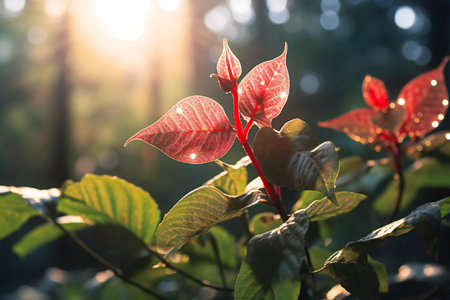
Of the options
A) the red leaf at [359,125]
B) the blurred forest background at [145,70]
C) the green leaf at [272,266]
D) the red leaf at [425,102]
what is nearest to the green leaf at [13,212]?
the green leaf at [272,266]

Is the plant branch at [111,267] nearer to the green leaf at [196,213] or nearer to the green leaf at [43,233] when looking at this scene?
the green leaf at [43,233]

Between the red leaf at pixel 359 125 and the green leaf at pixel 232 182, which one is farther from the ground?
the red leaf at pixel 359 125

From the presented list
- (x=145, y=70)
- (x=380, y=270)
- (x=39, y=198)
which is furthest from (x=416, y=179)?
(x=145, y=70)

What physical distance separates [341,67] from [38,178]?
10.3 metres

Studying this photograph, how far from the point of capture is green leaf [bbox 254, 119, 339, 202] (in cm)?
34

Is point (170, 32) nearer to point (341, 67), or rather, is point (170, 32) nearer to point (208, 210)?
point (341, 67)

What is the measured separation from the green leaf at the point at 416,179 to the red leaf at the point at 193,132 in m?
0.58

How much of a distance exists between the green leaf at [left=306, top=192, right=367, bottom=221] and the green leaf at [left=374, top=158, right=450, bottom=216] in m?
0.46

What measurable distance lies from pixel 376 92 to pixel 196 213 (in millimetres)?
412

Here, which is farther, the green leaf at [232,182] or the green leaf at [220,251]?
the green leaf at [220,251]

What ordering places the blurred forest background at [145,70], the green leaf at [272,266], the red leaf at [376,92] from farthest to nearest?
the blurred forest background at [145,70] < the red leaf at [376,92] < the green leaf at [272,266]

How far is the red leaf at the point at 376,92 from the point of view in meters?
0.63

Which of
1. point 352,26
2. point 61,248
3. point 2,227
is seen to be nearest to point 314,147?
point 2,227

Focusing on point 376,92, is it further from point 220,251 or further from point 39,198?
point 39,198
